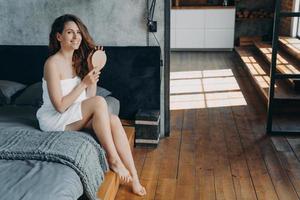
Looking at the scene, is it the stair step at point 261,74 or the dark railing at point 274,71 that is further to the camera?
the stair step at point 261,74

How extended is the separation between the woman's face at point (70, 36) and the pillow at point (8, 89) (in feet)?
3.44

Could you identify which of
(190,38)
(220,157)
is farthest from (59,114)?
(190,38)

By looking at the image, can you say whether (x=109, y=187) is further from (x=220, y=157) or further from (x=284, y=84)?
(x=284, y=84)

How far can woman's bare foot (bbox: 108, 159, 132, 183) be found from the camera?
282 cm

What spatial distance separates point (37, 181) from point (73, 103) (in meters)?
0.89

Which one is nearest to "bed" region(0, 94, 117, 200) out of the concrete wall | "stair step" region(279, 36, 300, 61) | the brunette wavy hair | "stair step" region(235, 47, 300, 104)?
the brunette wavy hair

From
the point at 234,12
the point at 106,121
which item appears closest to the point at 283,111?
the point at 106,121

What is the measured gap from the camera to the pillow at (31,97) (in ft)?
11.6

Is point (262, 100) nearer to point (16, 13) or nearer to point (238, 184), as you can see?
point (238, 184)

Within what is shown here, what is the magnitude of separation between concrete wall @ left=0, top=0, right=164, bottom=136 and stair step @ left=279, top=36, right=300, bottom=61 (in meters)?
2.06

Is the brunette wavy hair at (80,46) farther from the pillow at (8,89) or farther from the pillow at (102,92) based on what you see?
the pillow at (8,89)

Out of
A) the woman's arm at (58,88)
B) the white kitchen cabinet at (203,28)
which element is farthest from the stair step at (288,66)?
the white kitchen cabinet at (203,28)

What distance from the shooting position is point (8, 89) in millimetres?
3646

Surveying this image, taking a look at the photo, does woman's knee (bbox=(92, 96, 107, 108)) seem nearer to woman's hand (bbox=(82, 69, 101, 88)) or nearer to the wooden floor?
woman's hand (bbox=(82, 69, 101, 88))
